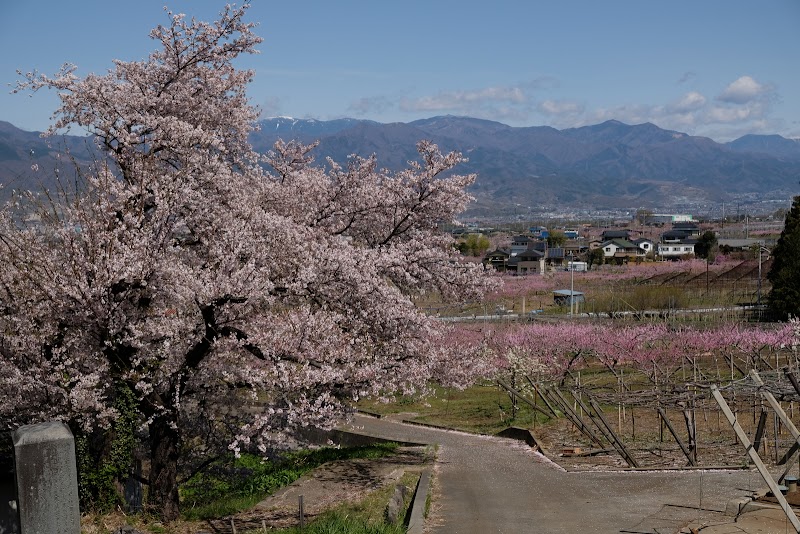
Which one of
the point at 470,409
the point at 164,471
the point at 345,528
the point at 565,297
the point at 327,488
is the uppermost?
the point at 345,528

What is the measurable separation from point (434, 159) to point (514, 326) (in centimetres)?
2561

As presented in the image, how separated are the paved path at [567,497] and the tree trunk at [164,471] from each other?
4.22 m

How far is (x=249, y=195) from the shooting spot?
15750mm

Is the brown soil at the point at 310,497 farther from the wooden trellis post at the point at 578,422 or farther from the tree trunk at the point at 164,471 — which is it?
Result: the wooden trellis post at the point at 578,422

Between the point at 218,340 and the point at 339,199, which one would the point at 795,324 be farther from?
the point at 218,340

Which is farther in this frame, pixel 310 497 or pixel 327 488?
pixel 327 488

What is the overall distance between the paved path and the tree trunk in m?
4.22

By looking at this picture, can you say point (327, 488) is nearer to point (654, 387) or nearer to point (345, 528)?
point (345, 528)

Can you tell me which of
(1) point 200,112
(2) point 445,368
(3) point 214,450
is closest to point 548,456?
(2) point 445,368

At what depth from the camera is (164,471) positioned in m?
13.1

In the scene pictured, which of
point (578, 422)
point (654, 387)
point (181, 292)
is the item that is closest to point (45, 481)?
point (181, 292)

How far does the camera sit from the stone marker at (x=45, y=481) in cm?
462

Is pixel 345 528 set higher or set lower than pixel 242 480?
higher

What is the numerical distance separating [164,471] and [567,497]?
6.90 m
